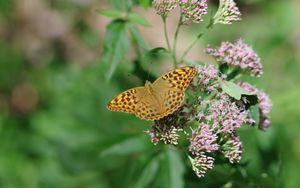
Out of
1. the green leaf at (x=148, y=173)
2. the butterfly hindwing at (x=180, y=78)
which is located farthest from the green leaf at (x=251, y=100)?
the green leaf at (x=148, y=173)

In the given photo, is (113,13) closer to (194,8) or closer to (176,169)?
(194,8)

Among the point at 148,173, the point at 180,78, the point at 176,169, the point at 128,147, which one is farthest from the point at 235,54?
the point at 128,147

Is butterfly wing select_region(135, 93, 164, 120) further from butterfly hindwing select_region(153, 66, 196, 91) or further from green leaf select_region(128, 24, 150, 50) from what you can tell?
green leaf select_region(128, 24, 150, 50)

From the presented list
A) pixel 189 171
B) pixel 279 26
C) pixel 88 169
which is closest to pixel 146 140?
pixel 189 171

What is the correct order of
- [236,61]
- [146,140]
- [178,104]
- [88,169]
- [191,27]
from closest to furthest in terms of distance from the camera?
[178,104], [236,61], [146,140], [88,169], [191,27]

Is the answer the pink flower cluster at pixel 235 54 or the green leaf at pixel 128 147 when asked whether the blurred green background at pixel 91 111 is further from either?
the pink flower cluster at pixel 235 54

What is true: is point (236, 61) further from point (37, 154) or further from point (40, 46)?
point (40, 46)
